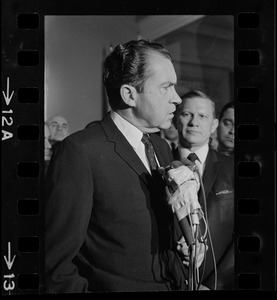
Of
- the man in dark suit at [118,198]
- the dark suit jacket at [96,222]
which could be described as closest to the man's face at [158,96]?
the man in dark suit at [118,198]

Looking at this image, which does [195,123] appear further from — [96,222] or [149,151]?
[96,222]

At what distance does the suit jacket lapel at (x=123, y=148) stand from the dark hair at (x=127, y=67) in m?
0.06

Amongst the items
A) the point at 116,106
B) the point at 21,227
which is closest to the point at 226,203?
the point at 116,106

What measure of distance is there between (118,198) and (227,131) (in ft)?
0.94

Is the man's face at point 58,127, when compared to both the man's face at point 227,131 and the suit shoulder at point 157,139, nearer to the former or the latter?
the suit shoulder at point 157,139

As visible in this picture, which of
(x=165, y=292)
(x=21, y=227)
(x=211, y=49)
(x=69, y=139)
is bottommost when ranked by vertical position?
(x=165, y=292)

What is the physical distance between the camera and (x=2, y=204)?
1187 millimetres

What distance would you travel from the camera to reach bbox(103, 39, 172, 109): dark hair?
1.19 m

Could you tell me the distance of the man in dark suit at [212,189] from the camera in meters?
1.22

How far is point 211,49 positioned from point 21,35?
42 centimetres

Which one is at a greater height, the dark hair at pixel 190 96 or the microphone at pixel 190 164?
the dark hair at pixel 190 96

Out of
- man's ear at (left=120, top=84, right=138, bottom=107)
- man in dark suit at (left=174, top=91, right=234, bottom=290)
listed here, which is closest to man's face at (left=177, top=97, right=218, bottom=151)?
man in dark suit at (left=174, top=91, right=234, bottom=290)

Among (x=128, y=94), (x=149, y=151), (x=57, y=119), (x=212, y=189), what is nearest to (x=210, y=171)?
(x=212, y=189)

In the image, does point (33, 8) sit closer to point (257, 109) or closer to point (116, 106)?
point (116, 106)
